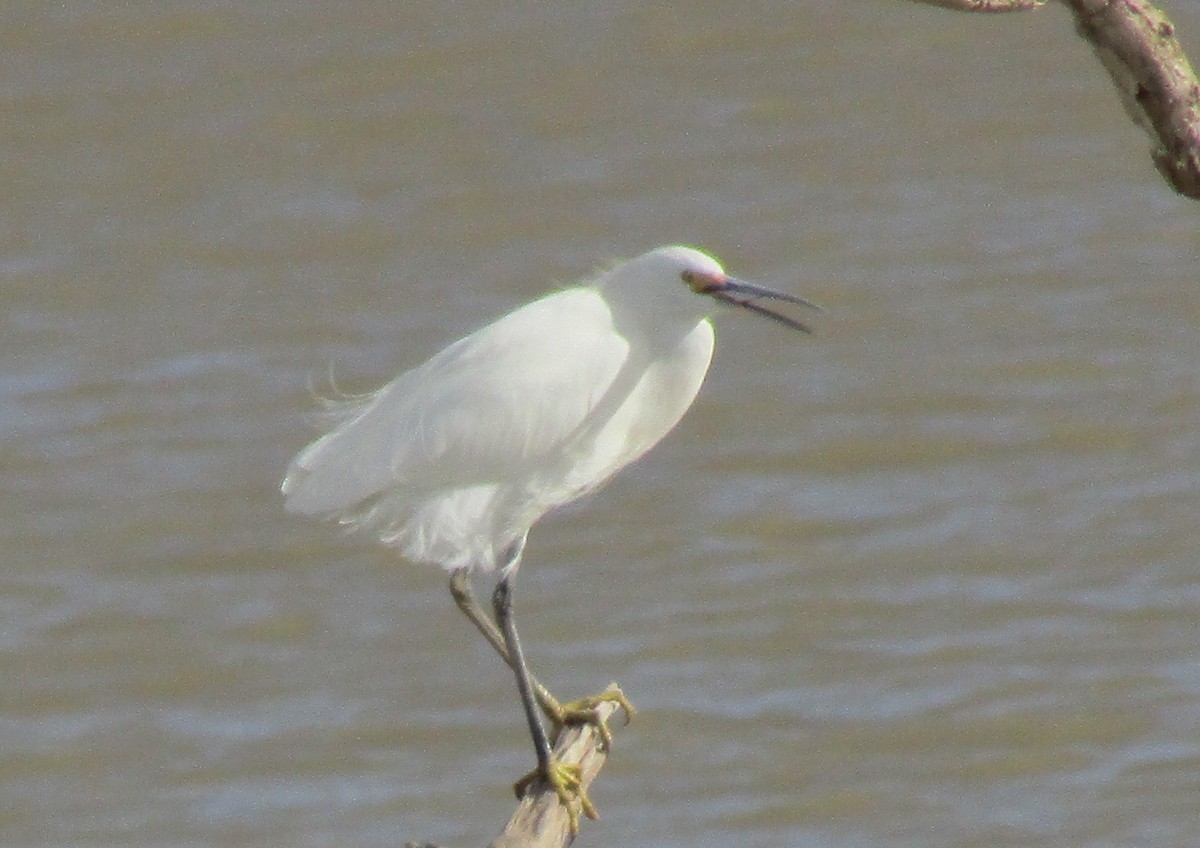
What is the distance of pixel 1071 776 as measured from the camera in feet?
24.8

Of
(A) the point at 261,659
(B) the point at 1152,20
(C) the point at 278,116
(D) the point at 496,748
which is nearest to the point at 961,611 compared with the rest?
(D) the point at 496,748

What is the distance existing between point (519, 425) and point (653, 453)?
4.70 metres

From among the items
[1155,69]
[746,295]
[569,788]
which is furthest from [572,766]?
[1155,69]

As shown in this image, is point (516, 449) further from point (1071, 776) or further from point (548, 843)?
point (1071, 776)

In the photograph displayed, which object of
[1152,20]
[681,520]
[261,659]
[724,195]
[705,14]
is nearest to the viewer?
[1152,20]

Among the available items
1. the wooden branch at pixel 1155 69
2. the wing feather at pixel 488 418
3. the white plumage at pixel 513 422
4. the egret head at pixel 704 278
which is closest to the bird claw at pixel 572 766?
the white plumage at pixel 513 422

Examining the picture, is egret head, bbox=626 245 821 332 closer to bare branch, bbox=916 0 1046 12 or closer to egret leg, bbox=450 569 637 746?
egret leg, bbox=450 569 637 746

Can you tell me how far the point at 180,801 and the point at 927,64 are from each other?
575 cm

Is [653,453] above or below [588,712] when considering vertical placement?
below

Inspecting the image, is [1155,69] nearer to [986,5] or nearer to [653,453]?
[986,5]

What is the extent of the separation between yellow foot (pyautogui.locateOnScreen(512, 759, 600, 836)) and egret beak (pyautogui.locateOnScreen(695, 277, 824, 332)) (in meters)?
1.05

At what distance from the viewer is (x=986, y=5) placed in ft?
8.48

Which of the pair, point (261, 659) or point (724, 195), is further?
point (724, 195)

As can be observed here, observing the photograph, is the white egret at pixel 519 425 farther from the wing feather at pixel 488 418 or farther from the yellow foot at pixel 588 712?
the yellow foot at pixel 588 712
